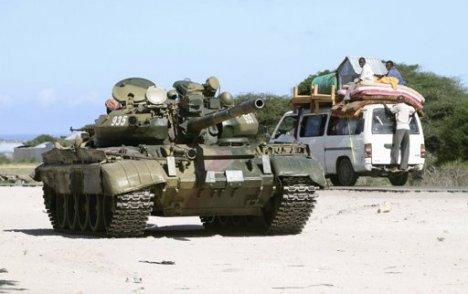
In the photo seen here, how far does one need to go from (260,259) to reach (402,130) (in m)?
13.9

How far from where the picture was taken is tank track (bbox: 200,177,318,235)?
1816 centimetres

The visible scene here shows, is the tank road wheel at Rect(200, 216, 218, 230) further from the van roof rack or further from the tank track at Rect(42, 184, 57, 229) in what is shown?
the van roof rack

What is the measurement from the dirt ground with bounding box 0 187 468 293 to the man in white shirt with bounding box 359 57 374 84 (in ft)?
21.7

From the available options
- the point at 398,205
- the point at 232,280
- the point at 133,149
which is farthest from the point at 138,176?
the point at 398,205

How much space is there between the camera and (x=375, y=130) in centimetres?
2786

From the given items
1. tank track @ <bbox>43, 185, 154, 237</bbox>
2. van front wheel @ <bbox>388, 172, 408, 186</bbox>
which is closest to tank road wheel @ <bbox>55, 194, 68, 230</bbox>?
tank track @ <bbox>43, 185, 154, 237</bbox>

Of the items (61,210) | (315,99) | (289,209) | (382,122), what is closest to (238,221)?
(289,209)

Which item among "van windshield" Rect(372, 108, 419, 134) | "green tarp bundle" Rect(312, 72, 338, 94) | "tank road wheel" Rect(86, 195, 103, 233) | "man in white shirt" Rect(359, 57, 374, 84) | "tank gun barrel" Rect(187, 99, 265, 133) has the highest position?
"man in white shirt" Rect(359, 57, 374, 84)

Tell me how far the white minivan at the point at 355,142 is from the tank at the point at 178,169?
315 inches

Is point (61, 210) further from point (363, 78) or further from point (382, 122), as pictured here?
point (363, 78)

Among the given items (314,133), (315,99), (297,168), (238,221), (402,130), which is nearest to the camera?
(297,168)

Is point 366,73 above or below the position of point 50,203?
above

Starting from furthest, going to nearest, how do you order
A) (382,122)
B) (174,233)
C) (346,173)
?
(346,173), (382,122), (174,233)

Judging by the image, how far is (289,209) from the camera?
18359 millimetres
